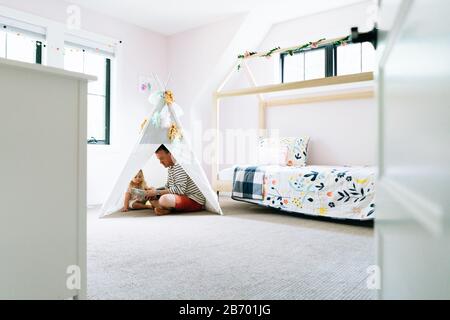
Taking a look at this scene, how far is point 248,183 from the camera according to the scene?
3.45 m

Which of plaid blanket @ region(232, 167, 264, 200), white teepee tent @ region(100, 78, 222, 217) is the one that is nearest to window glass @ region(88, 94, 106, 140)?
white teepee tent @ region(100, 78, 222, 217)

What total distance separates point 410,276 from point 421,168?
150mm

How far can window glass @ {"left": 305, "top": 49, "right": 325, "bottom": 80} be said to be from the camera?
13.4ft

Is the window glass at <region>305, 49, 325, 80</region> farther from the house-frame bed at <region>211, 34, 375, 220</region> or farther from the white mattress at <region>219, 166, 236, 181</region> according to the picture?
the white mattress at <region>219, 166, 236, 181</region>

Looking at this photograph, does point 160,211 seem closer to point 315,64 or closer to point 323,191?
point 323,191

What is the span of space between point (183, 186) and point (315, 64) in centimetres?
209

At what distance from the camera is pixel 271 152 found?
395 centimetres

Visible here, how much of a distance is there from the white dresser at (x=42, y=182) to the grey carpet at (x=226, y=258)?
406 millimetres

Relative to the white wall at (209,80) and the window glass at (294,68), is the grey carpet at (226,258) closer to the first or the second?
the white wall at (209,80)

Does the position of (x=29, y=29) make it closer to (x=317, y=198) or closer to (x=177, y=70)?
(x=177, y=70)

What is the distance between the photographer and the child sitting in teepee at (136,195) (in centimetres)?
337
